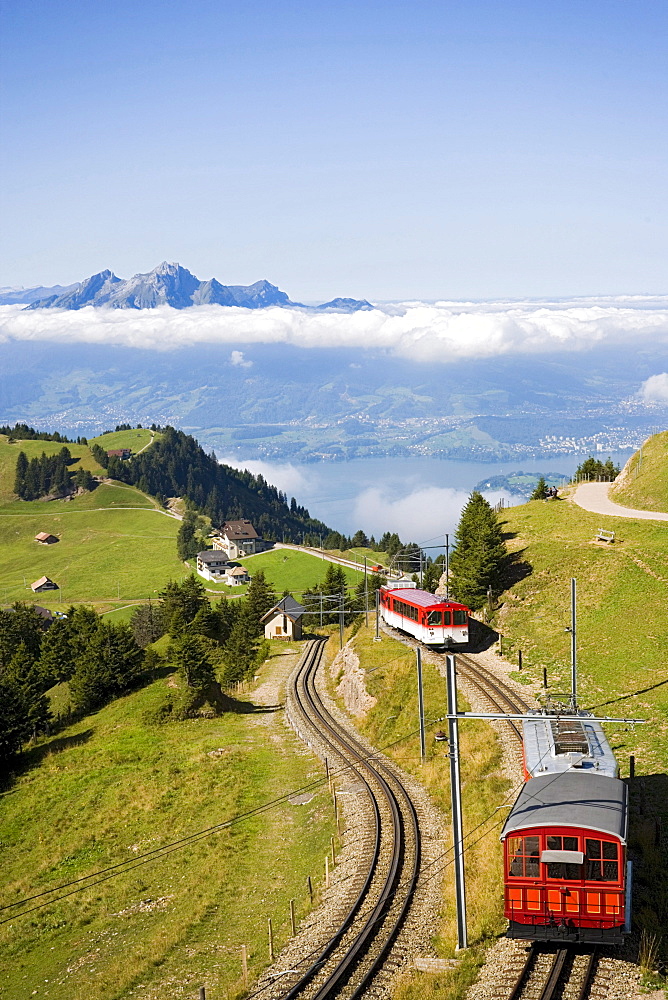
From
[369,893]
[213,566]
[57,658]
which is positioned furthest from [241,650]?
[213,566]

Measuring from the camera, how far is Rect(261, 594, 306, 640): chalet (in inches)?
3615

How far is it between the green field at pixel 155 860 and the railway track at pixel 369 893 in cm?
181

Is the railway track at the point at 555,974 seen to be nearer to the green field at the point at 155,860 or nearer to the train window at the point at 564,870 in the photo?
the train window at the point at 564,870

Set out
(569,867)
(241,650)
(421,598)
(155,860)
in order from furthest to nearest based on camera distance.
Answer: (241,650)
(421,598)
(155,860)
(569,867)

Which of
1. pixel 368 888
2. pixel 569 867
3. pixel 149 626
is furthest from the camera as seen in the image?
pixel 149 626

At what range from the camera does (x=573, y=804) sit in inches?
832

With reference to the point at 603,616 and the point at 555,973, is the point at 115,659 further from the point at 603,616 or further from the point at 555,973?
the point at 555,973

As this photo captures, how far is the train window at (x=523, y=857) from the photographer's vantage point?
67.3ft

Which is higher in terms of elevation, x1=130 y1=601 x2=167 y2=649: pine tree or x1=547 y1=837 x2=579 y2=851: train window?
x1=547 y1=837 x2=579 y2=851: train window

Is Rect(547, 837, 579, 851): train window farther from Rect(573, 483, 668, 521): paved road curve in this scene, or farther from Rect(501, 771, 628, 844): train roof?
Rect(573, 483, 668, 521): paved road curve

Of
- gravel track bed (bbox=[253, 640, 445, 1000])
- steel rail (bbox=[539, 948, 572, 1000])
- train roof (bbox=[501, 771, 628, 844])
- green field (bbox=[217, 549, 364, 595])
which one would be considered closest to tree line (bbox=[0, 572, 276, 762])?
gravel track bed (bbox=[253, 640, 445, 1000])

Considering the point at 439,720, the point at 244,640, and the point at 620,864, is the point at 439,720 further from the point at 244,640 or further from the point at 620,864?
the point at 244,640

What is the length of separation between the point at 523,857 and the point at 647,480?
72339mm

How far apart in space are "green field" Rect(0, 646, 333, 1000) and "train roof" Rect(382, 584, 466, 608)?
477 inches
